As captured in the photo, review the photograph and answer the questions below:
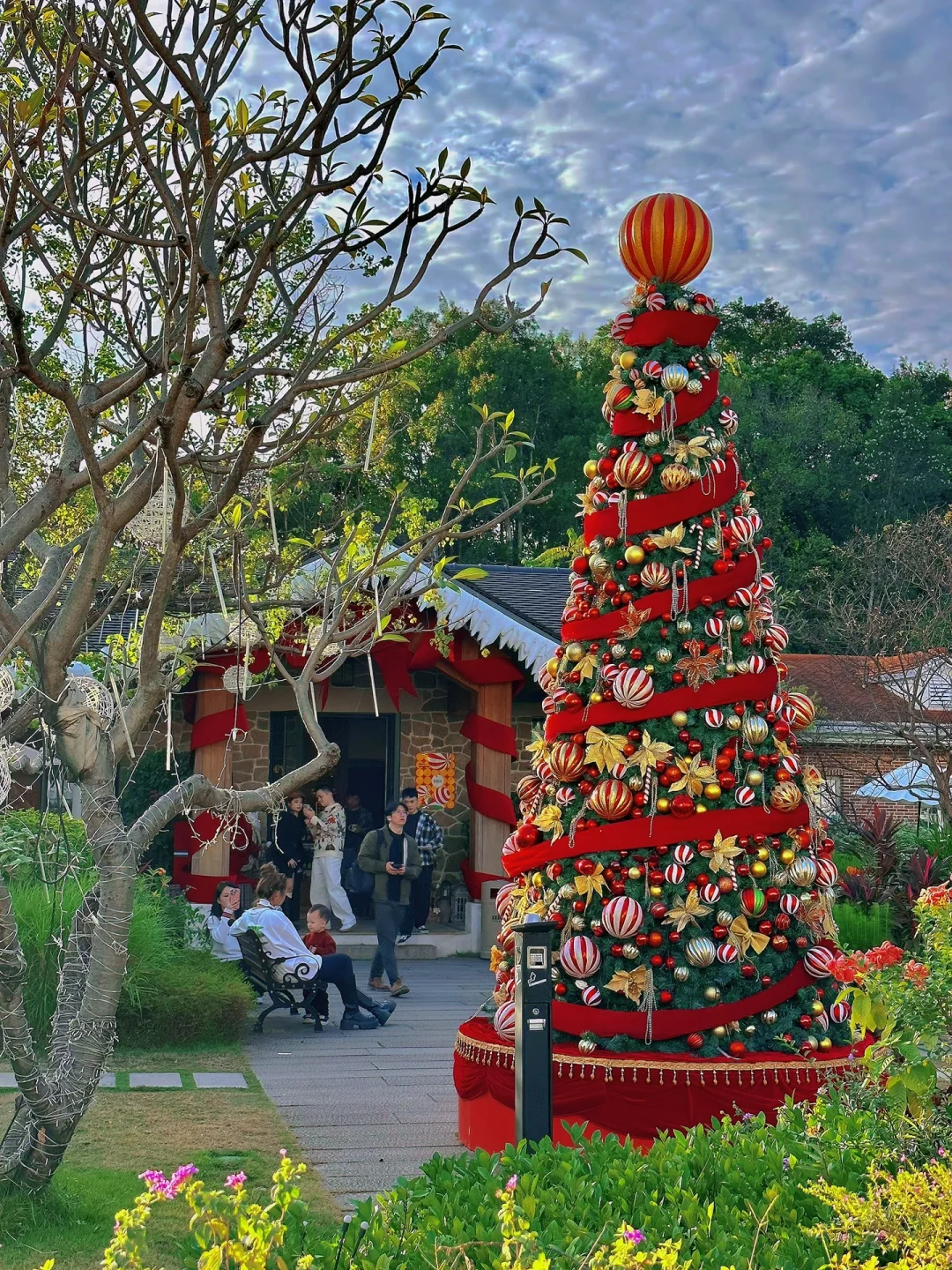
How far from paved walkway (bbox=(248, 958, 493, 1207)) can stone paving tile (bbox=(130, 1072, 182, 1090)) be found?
55 centimetres

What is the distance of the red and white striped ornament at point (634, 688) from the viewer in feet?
19.8

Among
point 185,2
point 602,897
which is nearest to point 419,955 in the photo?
point 602,897

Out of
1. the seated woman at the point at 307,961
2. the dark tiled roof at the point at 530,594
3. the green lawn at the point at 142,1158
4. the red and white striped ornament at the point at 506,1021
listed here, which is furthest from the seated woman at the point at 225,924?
the dark tiled roof at the point at 530,594

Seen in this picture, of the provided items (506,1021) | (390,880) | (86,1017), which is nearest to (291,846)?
(390,880)

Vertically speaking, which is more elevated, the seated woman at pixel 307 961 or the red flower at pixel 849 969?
the red flower at pixel 849 969

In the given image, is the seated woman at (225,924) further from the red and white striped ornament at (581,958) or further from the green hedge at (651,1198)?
the green hedge at (651,1198)

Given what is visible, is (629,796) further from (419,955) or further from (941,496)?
(941,496)

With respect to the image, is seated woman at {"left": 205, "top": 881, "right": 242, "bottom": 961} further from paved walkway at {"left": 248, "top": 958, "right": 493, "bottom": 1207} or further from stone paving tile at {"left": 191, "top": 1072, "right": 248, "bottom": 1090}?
stone paving tile at {"left": 191, "top": 1072, "right": 248, "bottom": 1090}

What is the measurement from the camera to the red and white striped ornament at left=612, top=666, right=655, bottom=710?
6035 millimetres

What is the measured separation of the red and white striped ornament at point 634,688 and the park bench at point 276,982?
4.86 m

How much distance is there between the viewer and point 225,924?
35.5 ft

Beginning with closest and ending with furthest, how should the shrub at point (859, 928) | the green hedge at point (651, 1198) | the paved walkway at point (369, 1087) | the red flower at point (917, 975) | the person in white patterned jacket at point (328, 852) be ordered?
1. the green hedge at point (651, 1198)
2. the red flower at point (917, 975)
3. the paved walkway at point (369, 1087)
4. the shrub at point (859, 928)
5. the person in white patterned jacket at point (328, 852)

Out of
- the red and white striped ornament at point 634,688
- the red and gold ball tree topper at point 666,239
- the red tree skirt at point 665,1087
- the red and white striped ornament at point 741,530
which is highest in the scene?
the red and gold ball tree topper at point 666,239

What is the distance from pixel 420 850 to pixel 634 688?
26.5 ft
